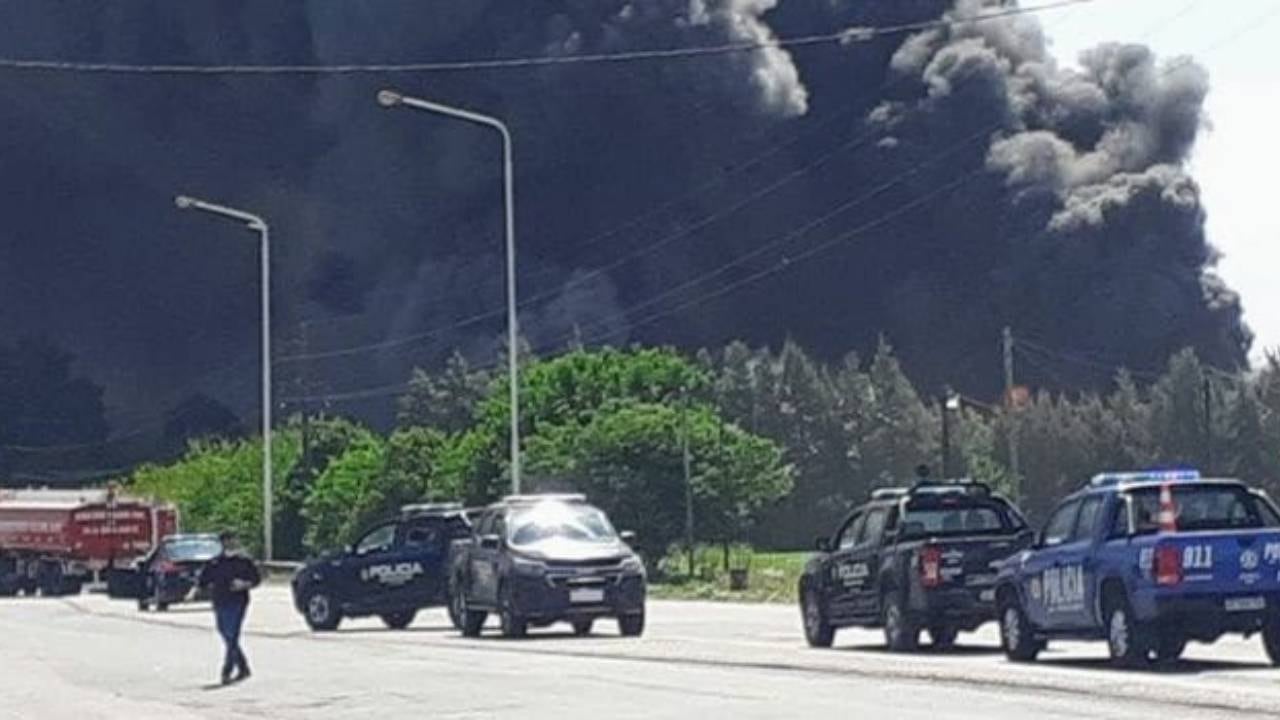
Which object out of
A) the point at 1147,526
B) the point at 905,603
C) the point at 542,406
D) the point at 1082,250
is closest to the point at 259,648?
the point at 905,603

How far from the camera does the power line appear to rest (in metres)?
140

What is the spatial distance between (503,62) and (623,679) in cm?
11846

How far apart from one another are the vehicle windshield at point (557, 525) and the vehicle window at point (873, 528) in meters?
6.05

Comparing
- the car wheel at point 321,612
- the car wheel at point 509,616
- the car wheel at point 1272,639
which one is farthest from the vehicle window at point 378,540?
the car wheel at point 1272,639

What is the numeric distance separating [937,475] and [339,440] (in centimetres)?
2025

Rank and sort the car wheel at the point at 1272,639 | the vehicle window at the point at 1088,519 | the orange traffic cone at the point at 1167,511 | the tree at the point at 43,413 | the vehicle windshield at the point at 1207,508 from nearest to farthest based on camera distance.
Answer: the car wheel at the point at 1272,639
the orange traffic cone at the point at 1167,511
the vehicle windshield at the point at 1207,508
the vehicle window at the point at 1088,519
the tree at the point at 43,413

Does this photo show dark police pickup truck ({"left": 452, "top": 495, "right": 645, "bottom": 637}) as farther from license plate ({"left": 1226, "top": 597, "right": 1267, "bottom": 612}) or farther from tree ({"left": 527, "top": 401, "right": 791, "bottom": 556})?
tree ({"left": 527, "top": 401, "right": 791, "bottom": 556})

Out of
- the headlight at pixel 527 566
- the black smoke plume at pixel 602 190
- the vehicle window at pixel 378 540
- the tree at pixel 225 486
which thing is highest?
the black smoke plume at pixel 602 190

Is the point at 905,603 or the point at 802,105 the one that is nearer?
the point at 905,603

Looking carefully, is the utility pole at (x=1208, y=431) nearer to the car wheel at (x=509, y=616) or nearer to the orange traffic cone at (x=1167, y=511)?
the car wheel at (x=509, y=616)

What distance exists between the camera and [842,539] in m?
31.3

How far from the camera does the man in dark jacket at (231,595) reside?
2914 cm

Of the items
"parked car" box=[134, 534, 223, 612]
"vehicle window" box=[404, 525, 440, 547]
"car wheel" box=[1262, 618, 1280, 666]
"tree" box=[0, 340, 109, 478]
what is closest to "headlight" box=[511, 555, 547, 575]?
"vehicle window" box=[404, 525, 440, 547]

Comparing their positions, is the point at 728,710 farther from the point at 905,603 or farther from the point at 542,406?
the point at 542,406
